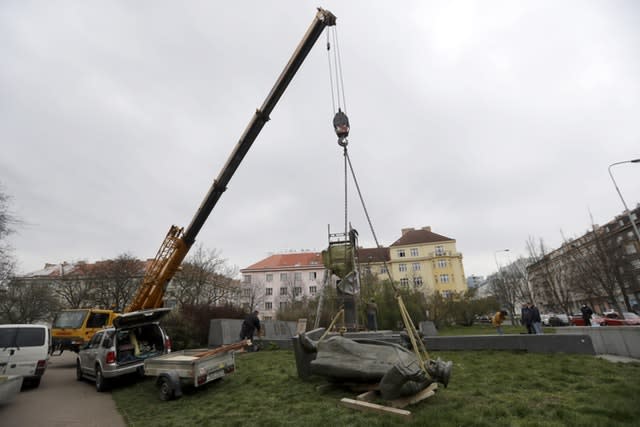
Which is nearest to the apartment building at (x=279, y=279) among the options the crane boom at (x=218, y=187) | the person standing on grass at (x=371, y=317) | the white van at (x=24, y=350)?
the person standing on grass at (x=371, y=317)

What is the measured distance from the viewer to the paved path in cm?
623

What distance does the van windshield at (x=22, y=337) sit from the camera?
8555 mm

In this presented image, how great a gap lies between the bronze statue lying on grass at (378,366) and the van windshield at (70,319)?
14373 mm

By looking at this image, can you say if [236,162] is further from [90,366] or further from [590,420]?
[590,420]

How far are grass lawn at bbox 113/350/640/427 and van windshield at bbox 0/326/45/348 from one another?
2.87m

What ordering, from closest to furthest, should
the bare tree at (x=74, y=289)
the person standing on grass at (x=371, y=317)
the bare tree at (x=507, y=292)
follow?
the person standing on grass at (x=371, y=317), the bare tree at (x=74, y=289), the bare tree at (x=507, y=292)

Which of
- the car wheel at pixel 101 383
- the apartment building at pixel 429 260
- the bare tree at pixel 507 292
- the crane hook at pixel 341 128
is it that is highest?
the apartment building at pixel 429 260

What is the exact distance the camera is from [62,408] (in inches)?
287

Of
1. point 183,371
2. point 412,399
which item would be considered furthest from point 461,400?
point 183,371

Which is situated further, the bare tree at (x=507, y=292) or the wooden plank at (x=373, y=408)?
the bare tree at (x=507, y=292)

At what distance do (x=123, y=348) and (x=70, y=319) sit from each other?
841cm

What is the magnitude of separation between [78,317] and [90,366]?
7313mm

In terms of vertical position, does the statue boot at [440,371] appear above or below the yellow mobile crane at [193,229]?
below

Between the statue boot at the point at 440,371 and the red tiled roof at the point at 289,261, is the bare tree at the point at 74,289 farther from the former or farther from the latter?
the statue boot at the point at 440,371
